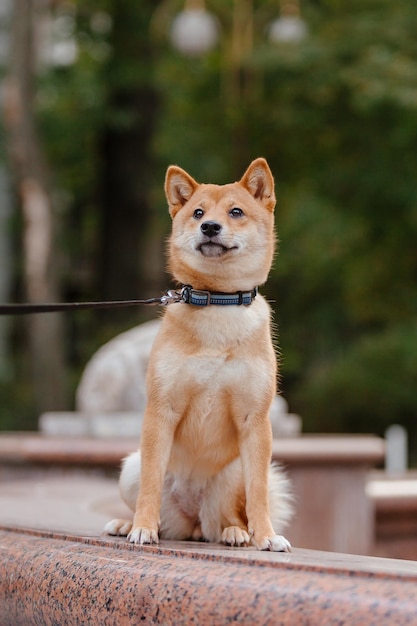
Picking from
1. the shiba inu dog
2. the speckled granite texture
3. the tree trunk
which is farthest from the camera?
the tree trunk

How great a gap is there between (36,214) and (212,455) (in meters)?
11.4

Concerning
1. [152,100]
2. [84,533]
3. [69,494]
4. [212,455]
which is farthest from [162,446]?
[152,100]

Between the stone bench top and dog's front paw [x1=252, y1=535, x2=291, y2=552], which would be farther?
→ the stone bench top

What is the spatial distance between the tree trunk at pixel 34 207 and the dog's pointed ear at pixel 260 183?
10890 millimetres

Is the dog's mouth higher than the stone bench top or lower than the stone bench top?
higher

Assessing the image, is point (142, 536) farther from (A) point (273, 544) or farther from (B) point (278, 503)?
(B) point (278, 503)

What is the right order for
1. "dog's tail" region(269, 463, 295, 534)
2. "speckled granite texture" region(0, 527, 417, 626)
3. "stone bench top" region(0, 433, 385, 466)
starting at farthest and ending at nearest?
"stone bench top" region(0, 433, 385, 466), "dog's tail" region(269, 463, 295, 534), "speckled granite texture" region(0, 527, 417, 626)

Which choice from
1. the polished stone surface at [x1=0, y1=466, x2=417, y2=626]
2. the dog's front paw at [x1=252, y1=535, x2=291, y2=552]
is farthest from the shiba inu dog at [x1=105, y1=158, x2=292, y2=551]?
the polished stone surface at [x1=0, y1=466, x2=417, y2=626]

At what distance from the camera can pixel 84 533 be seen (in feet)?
12.0

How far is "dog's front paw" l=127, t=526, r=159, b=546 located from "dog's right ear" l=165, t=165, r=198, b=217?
3.56 feet

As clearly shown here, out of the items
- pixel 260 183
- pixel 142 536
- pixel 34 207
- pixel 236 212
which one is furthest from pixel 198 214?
pixel 34 207

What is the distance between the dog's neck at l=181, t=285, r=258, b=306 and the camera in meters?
A: 3.43

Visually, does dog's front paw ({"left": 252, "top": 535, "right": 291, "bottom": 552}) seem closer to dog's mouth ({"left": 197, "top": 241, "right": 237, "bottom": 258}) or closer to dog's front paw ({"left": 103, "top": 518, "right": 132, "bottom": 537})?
dog's front paw ({"left": 103, "top": 518, "right": 132, "bottom": 537})

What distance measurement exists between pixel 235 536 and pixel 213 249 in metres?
0.97
